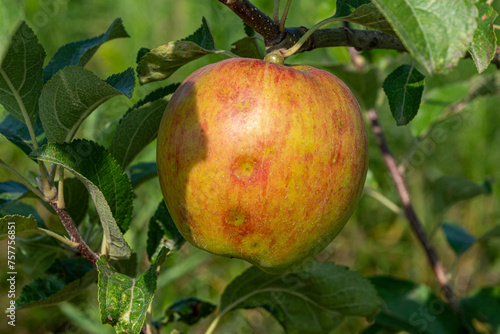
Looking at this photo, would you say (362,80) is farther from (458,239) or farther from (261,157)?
(261,157)

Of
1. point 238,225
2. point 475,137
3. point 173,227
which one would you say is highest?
point 238,225

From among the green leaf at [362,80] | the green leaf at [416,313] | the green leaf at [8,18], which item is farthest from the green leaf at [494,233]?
the green leaf at [8,18]

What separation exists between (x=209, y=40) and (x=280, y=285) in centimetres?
36

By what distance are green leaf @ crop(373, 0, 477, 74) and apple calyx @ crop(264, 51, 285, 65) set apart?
17cm

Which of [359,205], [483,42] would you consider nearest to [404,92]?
[483,42]

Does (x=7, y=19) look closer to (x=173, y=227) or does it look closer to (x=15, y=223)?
(x=15, y=223)

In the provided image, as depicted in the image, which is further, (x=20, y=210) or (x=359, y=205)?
(x=359, y=205)

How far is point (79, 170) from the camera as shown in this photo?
1.69 feet

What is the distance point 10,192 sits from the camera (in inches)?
25.5

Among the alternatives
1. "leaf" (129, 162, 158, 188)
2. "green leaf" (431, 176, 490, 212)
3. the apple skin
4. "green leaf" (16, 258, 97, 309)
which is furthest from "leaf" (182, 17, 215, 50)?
"green leaf" (431, 176, 490, 212)

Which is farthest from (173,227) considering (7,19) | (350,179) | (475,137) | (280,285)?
(475,137)

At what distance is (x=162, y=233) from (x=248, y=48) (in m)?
0.28

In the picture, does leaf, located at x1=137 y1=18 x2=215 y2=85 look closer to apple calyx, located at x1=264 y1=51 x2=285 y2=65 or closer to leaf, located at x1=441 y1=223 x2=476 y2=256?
apple calyx, located at x1=264 y1=51 x2=285 y2=65

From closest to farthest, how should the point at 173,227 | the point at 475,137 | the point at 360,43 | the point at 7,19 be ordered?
the point at 7,19, the point at 360,43, the point at 173,227, the point at 475,137
